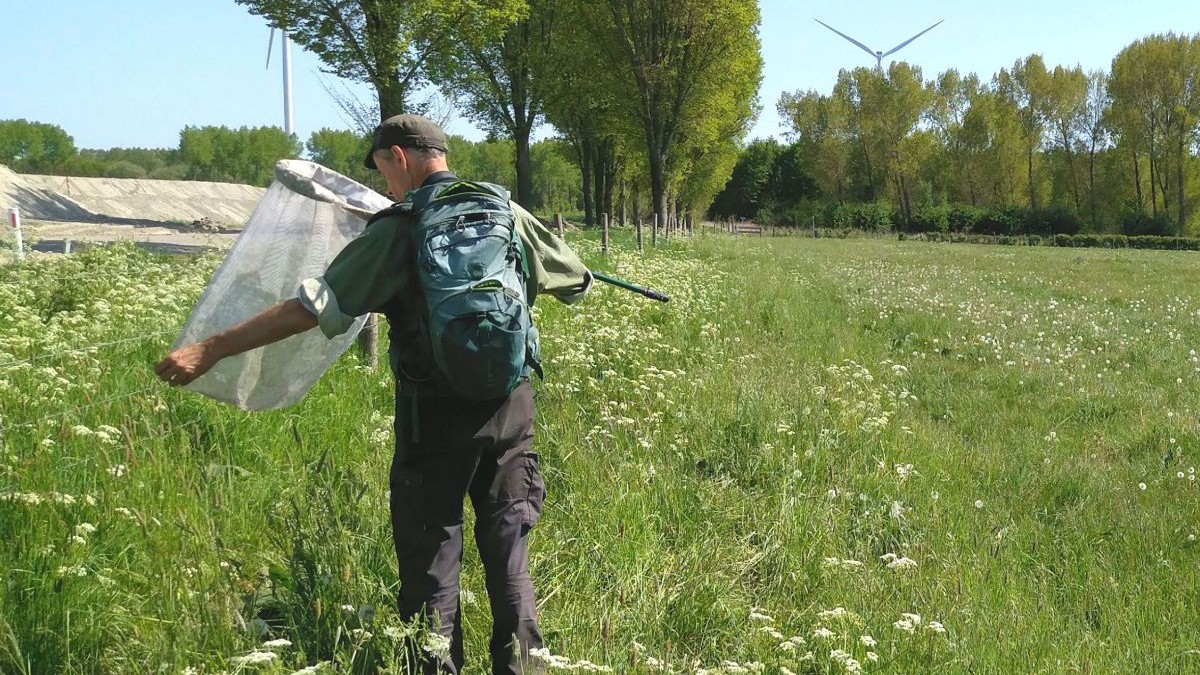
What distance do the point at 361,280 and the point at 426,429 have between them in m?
0.57

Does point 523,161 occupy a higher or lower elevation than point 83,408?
higher

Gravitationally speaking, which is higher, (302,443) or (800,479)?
(302,443)

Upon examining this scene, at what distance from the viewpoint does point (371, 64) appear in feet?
84.6

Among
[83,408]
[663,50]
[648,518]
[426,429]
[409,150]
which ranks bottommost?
[648,518]

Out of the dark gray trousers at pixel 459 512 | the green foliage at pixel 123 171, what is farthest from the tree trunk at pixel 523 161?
the green foliage at pixel 123 171

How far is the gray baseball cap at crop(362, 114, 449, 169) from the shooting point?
10.5 feet

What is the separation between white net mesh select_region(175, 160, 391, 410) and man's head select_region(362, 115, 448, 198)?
1.18 ft

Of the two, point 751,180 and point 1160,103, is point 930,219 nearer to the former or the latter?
point 1160,103

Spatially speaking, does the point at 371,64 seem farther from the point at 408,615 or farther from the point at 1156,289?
the point at 408,615

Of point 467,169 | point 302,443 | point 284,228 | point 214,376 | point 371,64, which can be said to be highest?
point 467,169

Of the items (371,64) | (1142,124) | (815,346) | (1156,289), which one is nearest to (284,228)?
(815,346)

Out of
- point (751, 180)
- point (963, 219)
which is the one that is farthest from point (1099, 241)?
point (751, 180)

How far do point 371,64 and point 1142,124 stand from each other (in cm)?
6395

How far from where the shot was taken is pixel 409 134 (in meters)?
3.19
